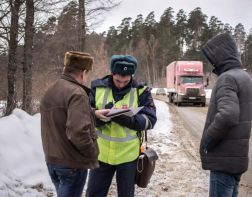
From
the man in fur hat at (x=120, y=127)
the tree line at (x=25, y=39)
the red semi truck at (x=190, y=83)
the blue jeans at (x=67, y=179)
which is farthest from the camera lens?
the red semi truck at (x=190, y=83)

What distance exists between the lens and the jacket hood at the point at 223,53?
369 centimetres

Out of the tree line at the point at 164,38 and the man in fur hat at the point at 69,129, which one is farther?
the tree line at the point at 164,38

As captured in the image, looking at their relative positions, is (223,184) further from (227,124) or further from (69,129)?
(69,129)

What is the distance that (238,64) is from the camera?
3.70m

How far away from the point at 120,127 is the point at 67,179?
72cm

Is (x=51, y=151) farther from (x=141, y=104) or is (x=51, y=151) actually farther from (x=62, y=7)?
(x=62, y=7)

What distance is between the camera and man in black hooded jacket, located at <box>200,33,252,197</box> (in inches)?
136

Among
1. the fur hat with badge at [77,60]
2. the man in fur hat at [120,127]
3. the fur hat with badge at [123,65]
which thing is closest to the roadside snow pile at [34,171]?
the man in fur hat at [120,127]

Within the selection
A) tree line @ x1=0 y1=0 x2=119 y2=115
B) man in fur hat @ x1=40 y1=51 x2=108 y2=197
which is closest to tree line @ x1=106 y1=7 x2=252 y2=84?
tree line @ x1=0 y1=0 x2=119 y2=115

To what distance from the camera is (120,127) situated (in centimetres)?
384

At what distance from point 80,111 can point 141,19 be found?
89274 mm

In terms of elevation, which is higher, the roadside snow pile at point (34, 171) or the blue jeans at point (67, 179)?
the blue jeans at point (67, 179)

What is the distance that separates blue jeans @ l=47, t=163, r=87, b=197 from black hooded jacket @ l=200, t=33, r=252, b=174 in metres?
→ 1.13

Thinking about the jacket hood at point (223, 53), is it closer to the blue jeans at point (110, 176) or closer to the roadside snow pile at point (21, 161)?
the blue jeans at point (110, 176)
